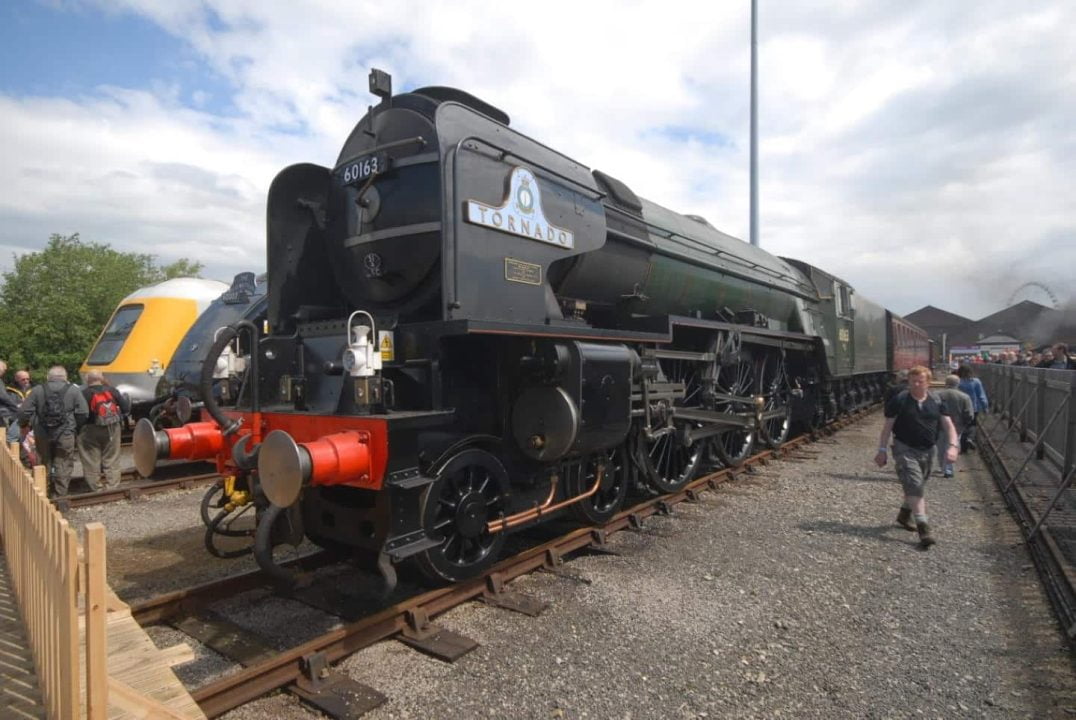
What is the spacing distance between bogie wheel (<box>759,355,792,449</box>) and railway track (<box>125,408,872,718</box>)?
4.14 meters

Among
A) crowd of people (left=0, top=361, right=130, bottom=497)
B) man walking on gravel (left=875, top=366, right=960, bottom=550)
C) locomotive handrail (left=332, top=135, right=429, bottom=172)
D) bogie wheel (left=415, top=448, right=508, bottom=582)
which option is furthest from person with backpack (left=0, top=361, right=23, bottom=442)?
man walking on gravel (left=875, top=366, right=960, bottom=550)

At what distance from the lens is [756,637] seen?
3867 mm

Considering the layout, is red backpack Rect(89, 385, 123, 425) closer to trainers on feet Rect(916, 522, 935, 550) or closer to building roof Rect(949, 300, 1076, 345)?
trainers on feet Rect(916, 522, 935, 550)

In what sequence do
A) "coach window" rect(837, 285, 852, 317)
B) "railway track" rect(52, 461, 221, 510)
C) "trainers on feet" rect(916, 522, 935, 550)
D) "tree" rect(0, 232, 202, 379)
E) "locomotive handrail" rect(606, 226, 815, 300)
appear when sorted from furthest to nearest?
"tree" rect(0, 232, 202, 379)
"coach window" rect(837, 285, 852, 317)
"railway track" rect(52, 461, 221, 510)
"locomotive handrail" rect(606, 226, 815, 300)
"trainers on feet" rect(916, 522, 935, 550)

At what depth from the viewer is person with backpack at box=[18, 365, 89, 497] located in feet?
26.3

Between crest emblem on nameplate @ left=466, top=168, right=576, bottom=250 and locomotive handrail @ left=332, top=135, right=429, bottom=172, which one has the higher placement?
locomotive handrail @ left=332, top=135, right=429, bottom=172

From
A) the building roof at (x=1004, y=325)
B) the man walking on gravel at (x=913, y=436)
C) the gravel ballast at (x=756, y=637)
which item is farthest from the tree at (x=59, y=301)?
the building roof at (x=1004, y=325)

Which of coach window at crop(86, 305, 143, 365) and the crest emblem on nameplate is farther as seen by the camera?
coach window at crop(86, 305, 143, 365)

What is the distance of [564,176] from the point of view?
5258 millimetres

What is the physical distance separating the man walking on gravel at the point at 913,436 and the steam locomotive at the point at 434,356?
230 cm

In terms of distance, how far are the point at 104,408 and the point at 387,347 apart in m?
6.58

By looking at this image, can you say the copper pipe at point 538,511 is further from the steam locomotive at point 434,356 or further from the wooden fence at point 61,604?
the wooden fence at point 61,604

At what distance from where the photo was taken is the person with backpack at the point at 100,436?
27.6ft

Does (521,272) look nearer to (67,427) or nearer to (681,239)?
(681,239)
